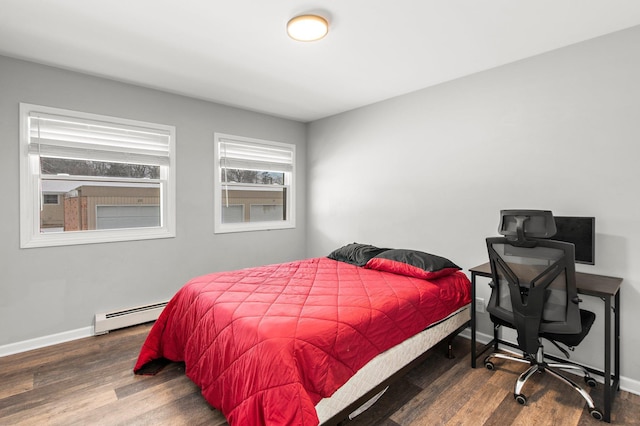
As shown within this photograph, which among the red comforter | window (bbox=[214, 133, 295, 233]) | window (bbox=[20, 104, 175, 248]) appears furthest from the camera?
window (bbox=[214, 133, 295, 233])

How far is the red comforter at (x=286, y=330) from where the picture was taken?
151 cm

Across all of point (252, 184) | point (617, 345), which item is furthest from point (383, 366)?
point (252, 184)

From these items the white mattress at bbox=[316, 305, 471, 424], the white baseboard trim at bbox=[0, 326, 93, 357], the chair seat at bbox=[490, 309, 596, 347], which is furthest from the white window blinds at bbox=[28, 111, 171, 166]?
the chair seat at bbox=[490, 309, 596, 347]

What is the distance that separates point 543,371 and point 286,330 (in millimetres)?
2115

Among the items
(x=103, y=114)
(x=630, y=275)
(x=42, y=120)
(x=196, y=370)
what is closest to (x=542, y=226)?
(x=630, y=275)

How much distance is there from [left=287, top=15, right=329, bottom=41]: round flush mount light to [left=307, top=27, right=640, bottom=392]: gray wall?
1625mm

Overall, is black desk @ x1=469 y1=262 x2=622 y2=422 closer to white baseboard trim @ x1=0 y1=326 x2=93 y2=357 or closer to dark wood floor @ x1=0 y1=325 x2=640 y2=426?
dark wood floor @ x1=0 y1=325 x2=640 y2=426

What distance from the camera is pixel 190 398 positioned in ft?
6.86

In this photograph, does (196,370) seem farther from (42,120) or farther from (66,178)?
(42,120)

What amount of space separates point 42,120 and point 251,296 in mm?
2559

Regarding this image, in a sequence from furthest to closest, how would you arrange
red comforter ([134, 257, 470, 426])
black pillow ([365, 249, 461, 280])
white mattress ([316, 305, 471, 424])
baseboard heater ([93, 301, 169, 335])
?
baseboard heater ([93, 301, 169, 335]) → black pillow ([365, 249, 461, 280]) → white mattress ([316, 305, 471, 424]) → red comforter ([134, 257, 470, 426])

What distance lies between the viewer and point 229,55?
2.65 metres

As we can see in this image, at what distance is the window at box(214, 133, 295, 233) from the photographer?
400 cm

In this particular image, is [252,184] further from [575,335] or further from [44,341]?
[575,335]
